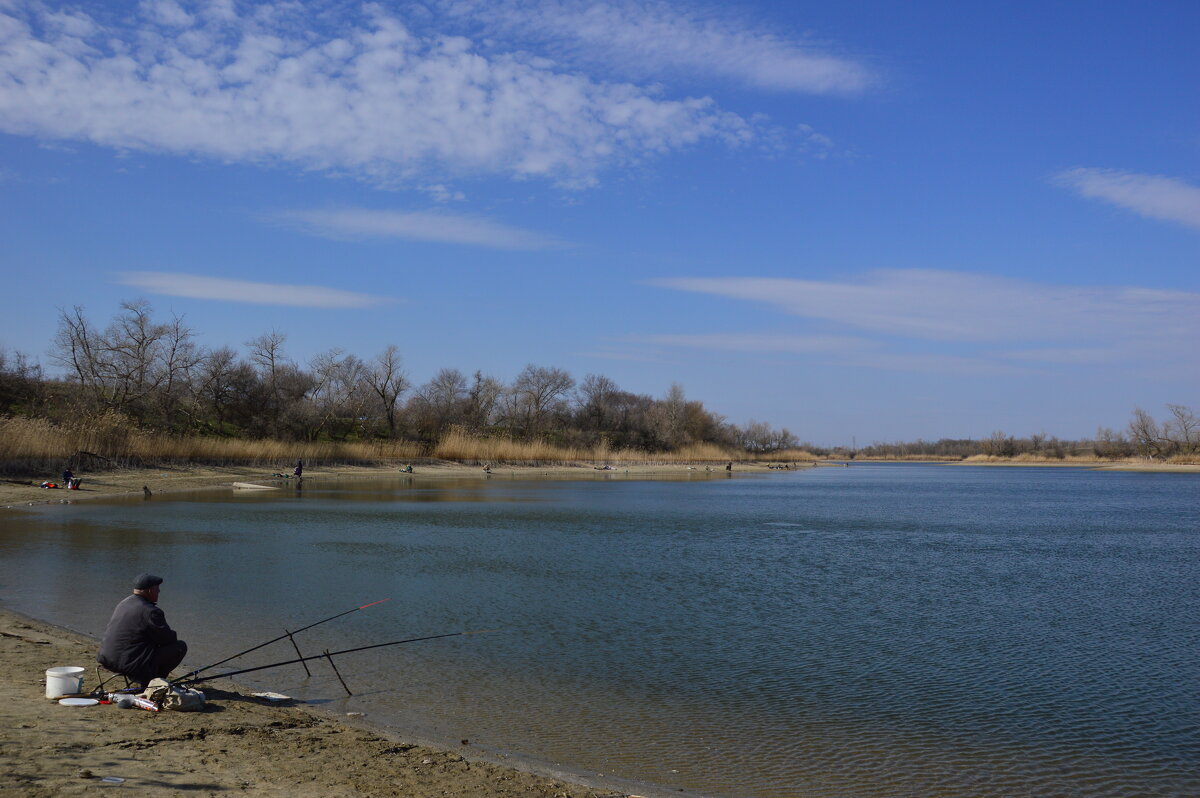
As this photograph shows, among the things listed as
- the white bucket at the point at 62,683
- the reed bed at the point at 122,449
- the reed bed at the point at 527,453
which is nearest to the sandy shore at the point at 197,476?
the reed bed at the point at 122,449

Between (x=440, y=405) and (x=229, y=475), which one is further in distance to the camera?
(x=440, y=405)

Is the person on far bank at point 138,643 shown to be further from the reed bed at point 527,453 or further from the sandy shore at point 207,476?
the reed bed at point 527,453

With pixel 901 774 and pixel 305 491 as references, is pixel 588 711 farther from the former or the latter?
pixel 305 491

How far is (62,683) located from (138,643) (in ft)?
1.95

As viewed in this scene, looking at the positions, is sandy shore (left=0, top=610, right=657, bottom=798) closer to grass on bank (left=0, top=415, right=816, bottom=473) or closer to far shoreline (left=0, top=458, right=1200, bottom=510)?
far shoreline (left=0, top=458, right=1200, bottom=510)

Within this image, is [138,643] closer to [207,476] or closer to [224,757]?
[224,757]

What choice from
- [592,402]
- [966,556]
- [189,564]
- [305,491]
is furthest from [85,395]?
[592,402]

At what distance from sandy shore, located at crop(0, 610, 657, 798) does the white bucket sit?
90mm

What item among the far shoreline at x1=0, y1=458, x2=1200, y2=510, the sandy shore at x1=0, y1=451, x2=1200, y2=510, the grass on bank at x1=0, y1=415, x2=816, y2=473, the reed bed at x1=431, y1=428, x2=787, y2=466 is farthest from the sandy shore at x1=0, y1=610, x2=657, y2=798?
the reed bed at x1=431, y1=428, x2=787, y2=466

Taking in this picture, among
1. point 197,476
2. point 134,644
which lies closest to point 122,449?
point 197,476

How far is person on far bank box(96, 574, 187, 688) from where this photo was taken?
7195 millimetres

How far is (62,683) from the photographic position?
6844 millimetres

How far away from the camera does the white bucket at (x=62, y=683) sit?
681cm

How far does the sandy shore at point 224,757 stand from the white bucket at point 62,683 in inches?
3.5
